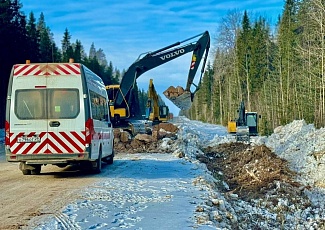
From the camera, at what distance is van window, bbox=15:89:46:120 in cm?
1332

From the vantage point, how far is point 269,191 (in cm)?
1409

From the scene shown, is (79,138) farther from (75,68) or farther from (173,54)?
(173,54)

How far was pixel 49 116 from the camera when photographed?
13.4 m

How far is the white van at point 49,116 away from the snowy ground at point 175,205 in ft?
4.87

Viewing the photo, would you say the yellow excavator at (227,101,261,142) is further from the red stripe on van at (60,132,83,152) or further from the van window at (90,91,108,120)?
the red stripe on van at (60,132,83,152)

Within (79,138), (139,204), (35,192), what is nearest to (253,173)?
(79,138)

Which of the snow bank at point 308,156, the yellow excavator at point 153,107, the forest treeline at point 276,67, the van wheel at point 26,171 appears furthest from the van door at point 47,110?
the forest treeline at point 276,67

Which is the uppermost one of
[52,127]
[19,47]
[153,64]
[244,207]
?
[19,47]

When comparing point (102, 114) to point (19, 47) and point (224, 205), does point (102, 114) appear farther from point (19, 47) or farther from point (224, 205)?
point (19, 47)

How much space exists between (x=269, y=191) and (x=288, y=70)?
42650 mm

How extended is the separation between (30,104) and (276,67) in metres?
50.2

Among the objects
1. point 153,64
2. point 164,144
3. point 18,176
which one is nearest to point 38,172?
point 18,176

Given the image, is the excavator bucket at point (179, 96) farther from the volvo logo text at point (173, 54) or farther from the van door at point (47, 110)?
the van door at point (47, 110)

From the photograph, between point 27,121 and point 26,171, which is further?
point 26,171
